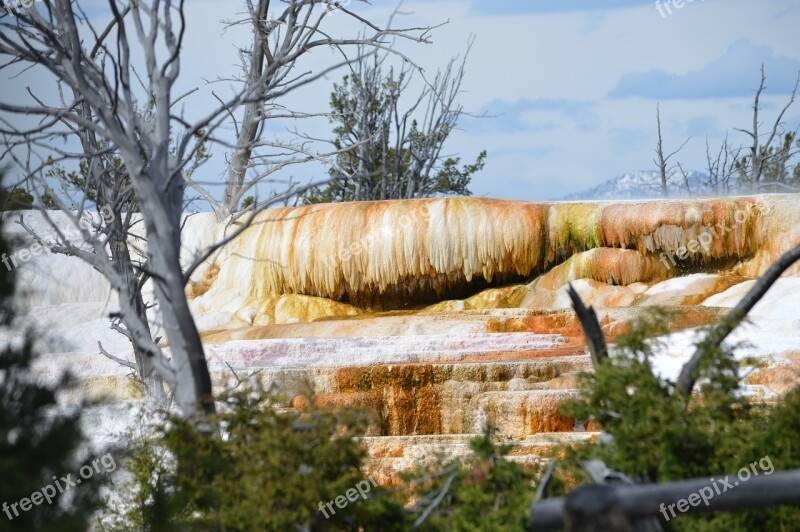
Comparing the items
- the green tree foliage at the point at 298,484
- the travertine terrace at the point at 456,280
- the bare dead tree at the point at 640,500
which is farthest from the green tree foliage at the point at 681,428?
the travertine terrace at the point at 456,280

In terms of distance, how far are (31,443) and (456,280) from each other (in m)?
15.0

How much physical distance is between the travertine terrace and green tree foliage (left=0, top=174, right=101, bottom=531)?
7825 millimetres

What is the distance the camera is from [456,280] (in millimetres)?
19000

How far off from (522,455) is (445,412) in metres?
3.28

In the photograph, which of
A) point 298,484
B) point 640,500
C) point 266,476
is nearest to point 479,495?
point 298,484

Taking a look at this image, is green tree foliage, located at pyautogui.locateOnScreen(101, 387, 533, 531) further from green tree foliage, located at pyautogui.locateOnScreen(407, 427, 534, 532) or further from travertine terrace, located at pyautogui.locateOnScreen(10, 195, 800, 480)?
travertine terrace, located at pyautogui.locateOnScreen(10, 195, 800, 480)

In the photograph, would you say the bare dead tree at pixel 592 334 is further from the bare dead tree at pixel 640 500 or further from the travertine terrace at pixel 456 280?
the travertine terrace at pixel 456 280

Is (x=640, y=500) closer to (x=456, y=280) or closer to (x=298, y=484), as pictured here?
(x=298, y=484)

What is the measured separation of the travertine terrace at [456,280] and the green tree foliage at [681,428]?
6427 mm

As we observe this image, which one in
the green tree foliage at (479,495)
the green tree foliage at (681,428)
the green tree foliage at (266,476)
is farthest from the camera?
the green tree foliage at (681,428)

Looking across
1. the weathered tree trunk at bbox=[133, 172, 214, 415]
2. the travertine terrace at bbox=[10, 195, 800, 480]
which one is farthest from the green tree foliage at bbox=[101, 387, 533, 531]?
the travertine terrace at bbox=[10, 195, 800, 480]

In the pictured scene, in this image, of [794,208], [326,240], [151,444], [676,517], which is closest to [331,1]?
[326,240]

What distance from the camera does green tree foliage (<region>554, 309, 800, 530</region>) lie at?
541 centimetres

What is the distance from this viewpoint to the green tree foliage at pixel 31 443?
4078mm
